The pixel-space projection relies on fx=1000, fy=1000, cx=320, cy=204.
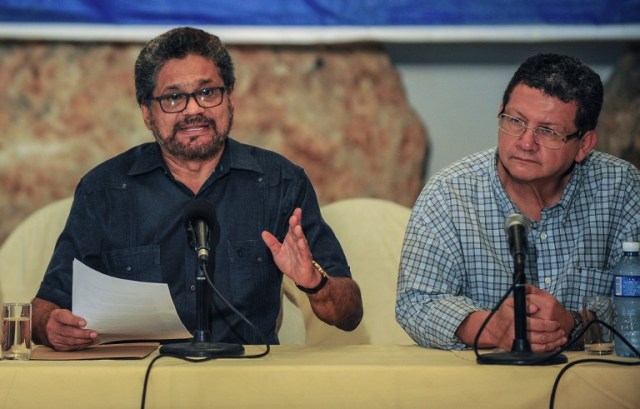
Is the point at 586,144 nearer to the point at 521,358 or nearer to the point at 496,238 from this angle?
the point at 496,238

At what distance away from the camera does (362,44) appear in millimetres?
3912

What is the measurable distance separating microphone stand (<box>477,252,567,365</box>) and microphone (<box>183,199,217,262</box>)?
0.66 metres

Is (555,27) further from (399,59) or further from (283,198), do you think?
(283,198)

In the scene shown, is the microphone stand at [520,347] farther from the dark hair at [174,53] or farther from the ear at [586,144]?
the dark hair at [174,53]

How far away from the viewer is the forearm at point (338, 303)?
2613 millimetres

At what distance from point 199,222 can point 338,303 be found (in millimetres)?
585

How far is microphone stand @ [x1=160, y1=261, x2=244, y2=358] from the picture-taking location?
7.14 feet

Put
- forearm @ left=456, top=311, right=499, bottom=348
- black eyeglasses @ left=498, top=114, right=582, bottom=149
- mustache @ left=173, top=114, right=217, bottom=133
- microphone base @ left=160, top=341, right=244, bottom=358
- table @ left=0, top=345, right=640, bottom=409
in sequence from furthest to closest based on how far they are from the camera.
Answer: mustache @ left=173, top=114, right=217, bottom=133
black eyeglasses @ left=498, top=114, right=582, bottom=149
forearm @ left=456, top=311, right=499, bottom=348
microphone base @ left=160, top=341, right=244, bottom=358
table @ left=0, top=345, right=640, bottom=409

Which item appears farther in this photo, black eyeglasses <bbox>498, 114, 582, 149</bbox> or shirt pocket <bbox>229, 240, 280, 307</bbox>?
shirt pocket <bbox>229, 240, 280, 307</bbox>

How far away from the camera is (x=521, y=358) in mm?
2121

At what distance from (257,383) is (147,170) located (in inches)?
43.4

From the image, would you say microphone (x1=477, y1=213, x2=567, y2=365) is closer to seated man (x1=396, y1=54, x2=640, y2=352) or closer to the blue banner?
seated man (x1=396, y1=54, x2=640, y2=352)

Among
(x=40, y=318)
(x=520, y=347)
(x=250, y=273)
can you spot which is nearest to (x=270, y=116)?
(x=250, y=273)

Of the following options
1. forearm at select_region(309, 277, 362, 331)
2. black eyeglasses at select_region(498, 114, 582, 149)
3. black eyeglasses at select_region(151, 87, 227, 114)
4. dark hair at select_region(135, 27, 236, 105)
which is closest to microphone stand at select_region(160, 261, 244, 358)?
forearm at select_region(309, 277, 362, 331)
